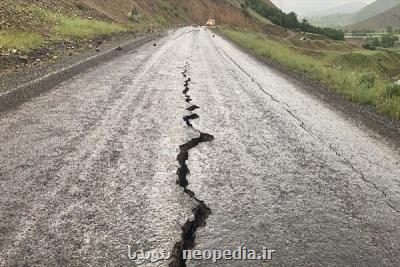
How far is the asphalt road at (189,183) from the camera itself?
2.49m

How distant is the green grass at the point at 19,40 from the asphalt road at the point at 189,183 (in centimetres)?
548

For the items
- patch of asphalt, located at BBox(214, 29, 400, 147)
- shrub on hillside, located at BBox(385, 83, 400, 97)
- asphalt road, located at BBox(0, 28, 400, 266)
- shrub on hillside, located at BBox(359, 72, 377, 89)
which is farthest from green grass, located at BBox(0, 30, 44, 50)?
shrub on hillside, located at BBox(385, 83, 400, 97)

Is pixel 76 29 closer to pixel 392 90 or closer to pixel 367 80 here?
pixel 367 80

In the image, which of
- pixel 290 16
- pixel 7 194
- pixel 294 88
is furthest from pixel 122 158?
pixel 290 16

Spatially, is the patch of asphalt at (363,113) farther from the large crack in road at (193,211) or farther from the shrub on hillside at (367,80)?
the large crack in road at (193,211)

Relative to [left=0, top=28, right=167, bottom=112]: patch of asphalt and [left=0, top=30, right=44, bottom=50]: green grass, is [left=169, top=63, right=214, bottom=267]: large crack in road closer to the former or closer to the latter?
[left=0, top=28, right=167, bottom=112]: patch of asphalt

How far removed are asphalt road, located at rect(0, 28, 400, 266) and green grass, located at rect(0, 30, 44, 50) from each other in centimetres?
548

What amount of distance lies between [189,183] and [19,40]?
9.77 metres

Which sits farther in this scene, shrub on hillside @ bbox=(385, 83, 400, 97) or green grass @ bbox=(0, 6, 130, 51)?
green grass @ bbox=(0, 6, 130, 51)

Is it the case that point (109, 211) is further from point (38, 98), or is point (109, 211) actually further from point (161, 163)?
point (38, 98)

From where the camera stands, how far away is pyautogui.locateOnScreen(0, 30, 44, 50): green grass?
10.6m

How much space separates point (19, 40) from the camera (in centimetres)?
1127

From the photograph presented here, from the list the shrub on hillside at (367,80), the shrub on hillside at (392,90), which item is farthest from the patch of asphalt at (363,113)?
the shrub on hillside at (367,80)

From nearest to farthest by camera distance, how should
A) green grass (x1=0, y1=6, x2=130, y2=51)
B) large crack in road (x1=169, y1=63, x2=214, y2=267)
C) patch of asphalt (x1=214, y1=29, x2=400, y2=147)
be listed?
large crack in road (x1=169, y1=63, x2=214, y2=267)
patch of asphalt (x1=214, y1=29, x2=400, y2=147)
green grass (x1=0, y1=6, x2=130, y2=51)
